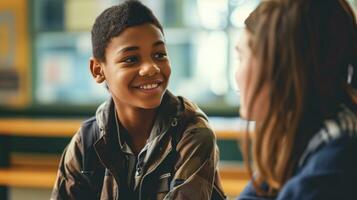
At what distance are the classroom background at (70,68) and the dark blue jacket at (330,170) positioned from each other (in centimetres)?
313

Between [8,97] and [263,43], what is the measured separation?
14.0ft

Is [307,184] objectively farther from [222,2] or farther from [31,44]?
[31,44]

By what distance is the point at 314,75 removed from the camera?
35.3 inches

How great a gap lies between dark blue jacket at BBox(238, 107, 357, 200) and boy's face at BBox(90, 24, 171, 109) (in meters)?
0.56

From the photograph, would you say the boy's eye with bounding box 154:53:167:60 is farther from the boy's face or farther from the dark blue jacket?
the dark blue jacket

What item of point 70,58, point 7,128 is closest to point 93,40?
point 7,128

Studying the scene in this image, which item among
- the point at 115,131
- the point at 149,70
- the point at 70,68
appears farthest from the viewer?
the point at 70,68

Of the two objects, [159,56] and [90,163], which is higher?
[159,56]

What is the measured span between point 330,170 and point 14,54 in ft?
14.3

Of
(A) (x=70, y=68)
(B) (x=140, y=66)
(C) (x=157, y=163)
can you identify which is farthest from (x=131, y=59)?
(A) (x=70, y=68)

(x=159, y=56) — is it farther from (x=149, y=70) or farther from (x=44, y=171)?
(x=44, y=171)

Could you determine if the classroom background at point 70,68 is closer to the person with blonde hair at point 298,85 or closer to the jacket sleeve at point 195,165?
the jacket sleeve at point 195,165

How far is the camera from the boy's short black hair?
1369 mm

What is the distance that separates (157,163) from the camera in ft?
4.43
